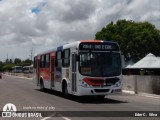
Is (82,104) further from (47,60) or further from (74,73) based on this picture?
(47,60)

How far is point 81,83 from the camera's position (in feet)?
63.2

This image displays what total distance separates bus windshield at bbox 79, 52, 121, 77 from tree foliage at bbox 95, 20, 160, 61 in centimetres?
5205

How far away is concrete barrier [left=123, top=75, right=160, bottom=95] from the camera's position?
82.9ft

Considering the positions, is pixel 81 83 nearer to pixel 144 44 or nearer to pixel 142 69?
pixel 142 69

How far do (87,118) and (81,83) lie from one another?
244 inches

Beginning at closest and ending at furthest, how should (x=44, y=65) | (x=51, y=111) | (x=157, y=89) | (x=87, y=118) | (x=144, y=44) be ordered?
1. (x=87, y=118)
2. (x=51, y=111)
3. (x=157, y=89)
4. (x=44, y=65)
5. (x=144, y=44)

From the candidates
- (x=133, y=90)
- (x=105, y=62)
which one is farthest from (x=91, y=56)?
(x=133, y=90)

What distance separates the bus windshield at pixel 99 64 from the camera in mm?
19375

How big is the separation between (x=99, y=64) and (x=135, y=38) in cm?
5307

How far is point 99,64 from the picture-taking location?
63.9ft

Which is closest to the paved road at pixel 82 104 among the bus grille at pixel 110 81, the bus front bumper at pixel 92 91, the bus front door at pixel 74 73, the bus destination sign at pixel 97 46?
the bus front bumper at pixel 92 91

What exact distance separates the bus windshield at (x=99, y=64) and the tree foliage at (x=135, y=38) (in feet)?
171

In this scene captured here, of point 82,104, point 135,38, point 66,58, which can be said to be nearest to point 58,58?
point 66,58

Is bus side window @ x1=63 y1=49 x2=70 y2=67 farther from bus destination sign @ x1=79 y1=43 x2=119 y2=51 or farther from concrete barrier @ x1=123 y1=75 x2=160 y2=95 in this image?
concrete barrier @ x1=123 y1=75 x2=160 y2=95
